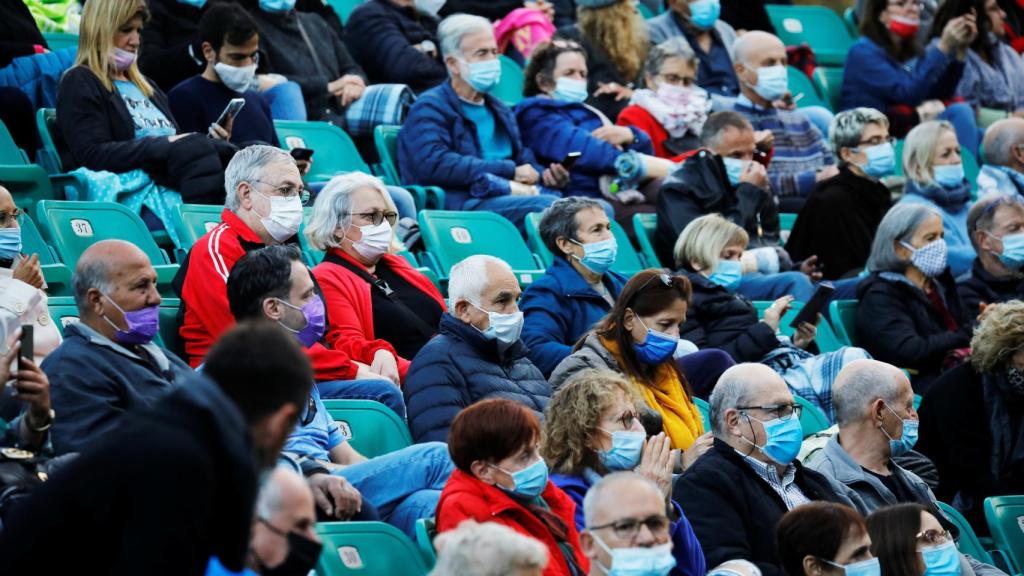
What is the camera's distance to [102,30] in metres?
6.71

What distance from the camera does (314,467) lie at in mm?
4617

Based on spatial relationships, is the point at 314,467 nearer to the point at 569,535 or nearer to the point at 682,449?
the point at 569,535

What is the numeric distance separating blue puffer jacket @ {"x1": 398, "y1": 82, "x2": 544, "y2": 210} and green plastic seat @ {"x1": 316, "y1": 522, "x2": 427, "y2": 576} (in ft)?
11.6

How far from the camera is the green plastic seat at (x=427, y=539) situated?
14.6 feet

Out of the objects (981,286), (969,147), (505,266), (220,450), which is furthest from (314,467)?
(969,147)

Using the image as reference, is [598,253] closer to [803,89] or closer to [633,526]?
[633,526]

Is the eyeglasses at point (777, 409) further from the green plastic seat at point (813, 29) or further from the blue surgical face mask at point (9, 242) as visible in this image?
the green plastic seat at point (813, 29)

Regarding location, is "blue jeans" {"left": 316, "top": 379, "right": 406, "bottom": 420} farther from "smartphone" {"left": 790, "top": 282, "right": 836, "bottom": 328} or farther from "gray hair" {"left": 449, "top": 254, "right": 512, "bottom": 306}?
"smartphone" {"left": 790, "top": 282, "right": 836, "bottom": 328}

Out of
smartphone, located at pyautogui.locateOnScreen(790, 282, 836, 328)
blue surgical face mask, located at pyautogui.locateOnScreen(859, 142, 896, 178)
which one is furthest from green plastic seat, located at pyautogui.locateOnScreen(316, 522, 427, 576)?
blue surgical face mask, located at pyautogui.locateOnScreen(859, 142, 896, 178)

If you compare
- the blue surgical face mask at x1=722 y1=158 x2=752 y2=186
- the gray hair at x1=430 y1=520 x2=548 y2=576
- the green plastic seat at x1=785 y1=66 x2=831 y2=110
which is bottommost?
the green plastic seat at x1=785 y1=66 x2=831 y2=110

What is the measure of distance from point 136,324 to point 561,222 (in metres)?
2.47

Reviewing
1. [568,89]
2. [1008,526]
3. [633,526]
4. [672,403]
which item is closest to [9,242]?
[672,403]

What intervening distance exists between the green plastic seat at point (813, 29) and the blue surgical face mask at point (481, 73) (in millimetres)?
3925

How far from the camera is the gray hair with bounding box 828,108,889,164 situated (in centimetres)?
860
